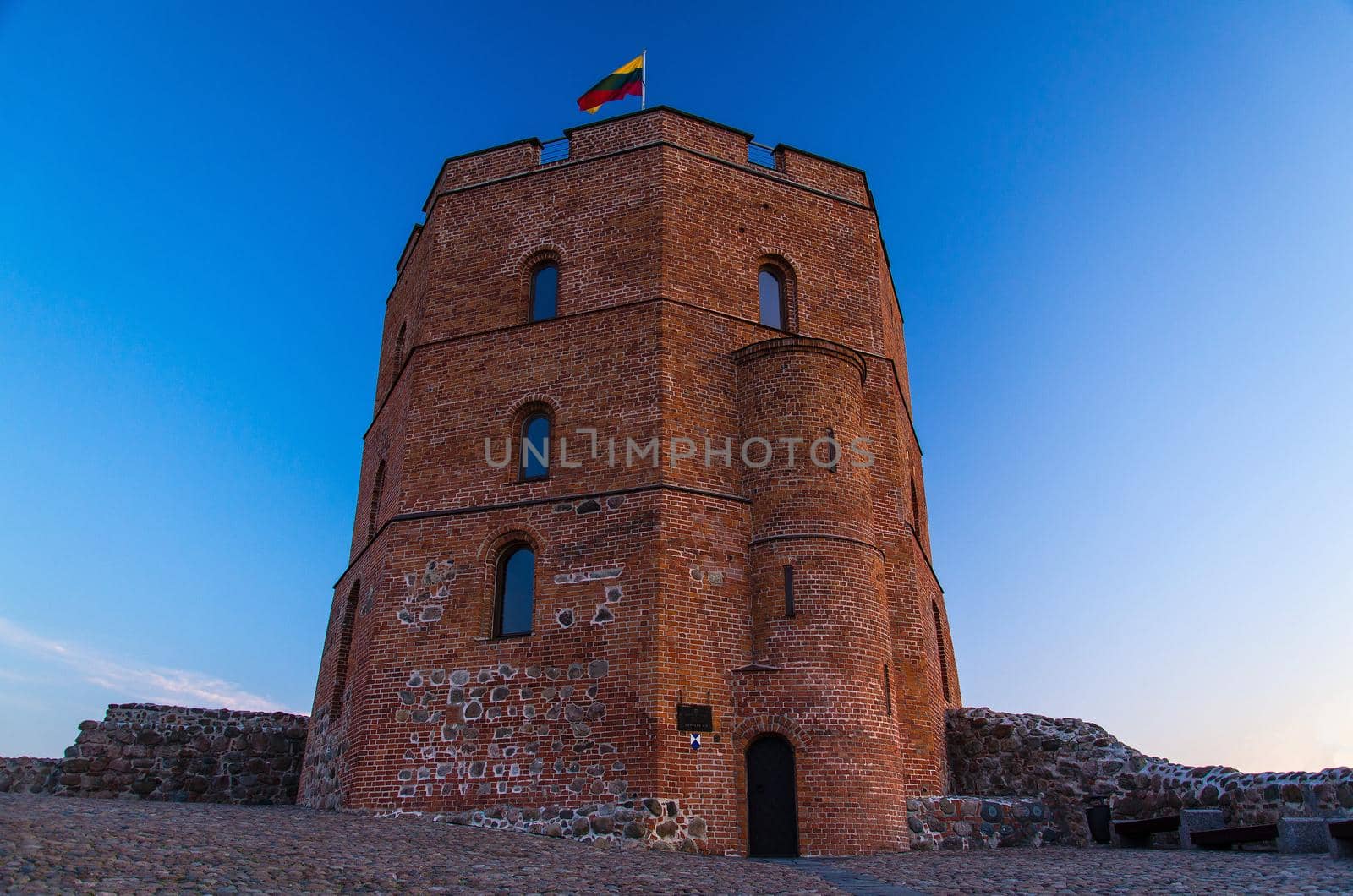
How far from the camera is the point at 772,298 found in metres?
17.1

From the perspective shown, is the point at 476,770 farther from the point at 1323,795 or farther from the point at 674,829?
the point at 1323,795

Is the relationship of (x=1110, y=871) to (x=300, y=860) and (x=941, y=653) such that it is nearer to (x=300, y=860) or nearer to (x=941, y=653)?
(x=300, y=860)

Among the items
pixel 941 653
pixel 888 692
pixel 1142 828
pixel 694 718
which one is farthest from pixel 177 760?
pixel 1142 828

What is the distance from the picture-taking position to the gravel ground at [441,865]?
7258 mm

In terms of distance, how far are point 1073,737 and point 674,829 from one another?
6.87m

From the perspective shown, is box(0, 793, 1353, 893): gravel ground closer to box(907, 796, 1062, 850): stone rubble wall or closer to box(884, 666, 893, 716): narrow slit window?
box(907, 796, 1062, 850): stone rubble wall

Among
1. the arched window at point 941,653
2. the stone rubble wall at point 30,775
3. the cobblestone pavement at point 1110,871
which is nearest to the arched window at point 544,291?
the arched window at point 941,653

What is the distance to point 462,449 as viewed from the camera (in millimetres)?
15664

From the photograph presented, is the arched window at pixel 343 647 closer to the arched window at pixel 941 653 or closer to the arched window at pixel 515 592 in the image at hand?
the arched window at pixel 515 592

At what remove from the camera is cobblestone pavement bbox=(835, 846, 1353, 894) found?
335 inches

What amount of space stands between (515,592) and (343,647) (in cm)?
376

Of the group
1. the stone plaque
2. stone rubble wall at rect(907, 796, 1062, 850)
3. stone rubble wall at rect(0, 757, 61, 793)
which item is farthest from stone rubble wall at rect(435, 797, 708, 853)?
stone rubble wall at rect(0, 757, 61, 793)

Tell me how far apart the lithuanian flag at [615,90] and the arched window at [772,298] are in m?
4.43

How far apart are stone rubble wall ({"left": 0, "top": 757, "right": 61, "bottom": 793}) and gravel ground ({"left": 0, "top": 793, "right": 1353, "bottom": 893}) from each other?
475 cm
